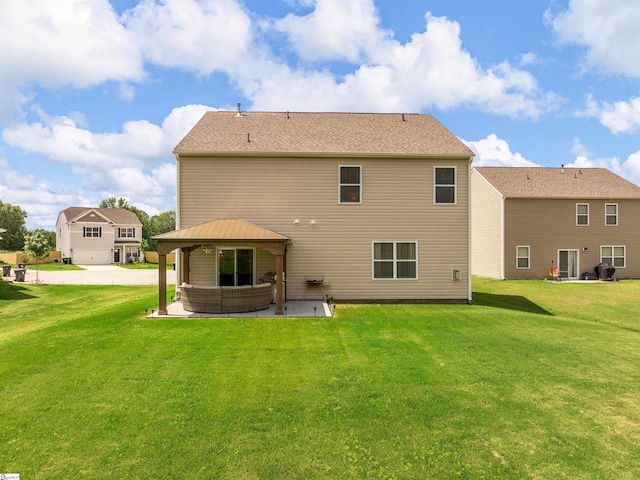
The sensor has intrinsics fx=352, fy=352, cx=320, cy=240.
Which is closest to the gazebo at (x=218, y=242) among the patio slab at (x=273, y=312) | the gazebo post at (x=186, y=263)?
the patio slab at (x=273, y=312)

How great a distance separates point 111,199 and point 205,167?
62.2 metres

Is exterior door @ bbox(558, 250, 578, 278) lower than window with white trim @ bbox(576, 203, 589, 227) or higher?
lower

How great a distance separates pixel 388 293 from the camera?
13.3m

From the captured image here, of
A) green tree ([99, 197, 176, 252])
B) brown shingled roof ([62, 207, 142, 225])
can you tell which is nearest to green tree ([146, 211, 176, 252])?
green tree ([99, 197, 176, 252])

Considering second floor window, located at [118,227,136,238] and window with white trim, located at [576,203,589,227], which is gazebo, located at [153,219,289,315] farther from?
second floor window, located at [118,227,136,238]

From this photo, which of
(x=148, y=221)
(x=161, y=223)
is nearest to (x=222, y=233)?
(x=148, y=221)

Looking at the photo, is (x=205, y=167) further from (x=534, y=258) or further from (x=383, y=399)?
(x=534, y=258)

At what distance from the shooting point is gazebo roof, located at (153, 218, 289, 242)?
10.9 m

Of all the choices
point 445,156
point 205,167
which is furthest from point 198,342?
point 445,156

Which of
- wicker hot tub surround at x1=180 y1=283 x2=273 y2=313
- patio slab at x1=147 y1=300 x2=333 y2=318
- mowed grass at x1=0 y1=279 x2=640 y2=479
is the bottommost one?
mowed grass at x1=0 y1=279 x2=640 y2=479

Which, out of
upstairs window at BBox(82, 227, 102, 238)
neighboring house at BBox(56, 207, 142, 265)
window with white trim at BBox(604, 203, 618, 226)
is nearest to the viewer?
window with white trim at BBox(604, 203, 618, 226)

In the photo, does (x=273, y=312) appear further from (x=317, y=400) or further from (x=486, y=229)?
(x=486, y=229)

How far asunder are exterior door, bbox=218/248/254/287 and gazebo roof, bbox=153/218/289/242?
122 centimetres

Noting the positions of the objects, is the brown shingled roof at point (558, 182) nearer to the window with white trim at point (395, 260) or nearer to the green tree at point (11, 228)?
the window with white trim at point (395, 260)
